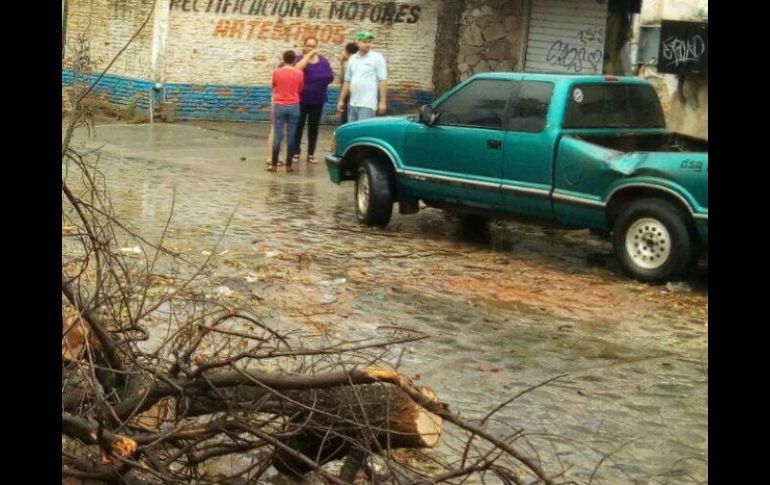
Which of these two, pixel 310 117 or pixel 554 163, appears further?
pixel 310 117

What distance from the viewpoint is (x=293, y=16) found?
24141 mm

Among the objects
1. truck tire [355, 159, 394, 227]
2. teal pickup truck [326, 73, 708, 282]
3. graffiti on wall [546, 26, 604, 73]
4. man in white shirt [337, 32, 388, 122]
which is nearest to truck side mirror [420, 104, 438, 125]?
teal pickup truck [326, 73, 708, 282]

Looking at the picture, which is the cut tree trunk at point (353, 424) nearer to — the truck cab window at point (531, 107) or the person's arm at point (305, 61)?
the truck cab window at point (531, 107)

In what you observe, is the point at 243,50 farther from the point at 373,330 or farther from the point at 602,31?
the point at 373,330

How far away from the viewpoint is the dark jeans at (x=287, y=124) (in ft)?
56.4

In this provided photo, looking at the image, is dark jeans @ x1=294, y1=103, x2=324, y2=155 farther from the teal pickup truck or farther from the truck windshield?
the truck windshield

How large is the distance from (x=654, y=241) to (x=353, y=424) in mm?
6504

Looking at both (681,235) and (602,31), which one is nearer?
(681,235)

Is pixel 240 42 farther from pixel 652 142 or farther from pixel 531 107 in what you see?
pixel 652 142

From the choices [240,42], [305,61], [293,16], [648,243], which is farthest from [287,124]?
[648,243]

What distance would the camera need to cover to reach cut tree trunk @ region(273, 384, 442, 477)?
484cm
